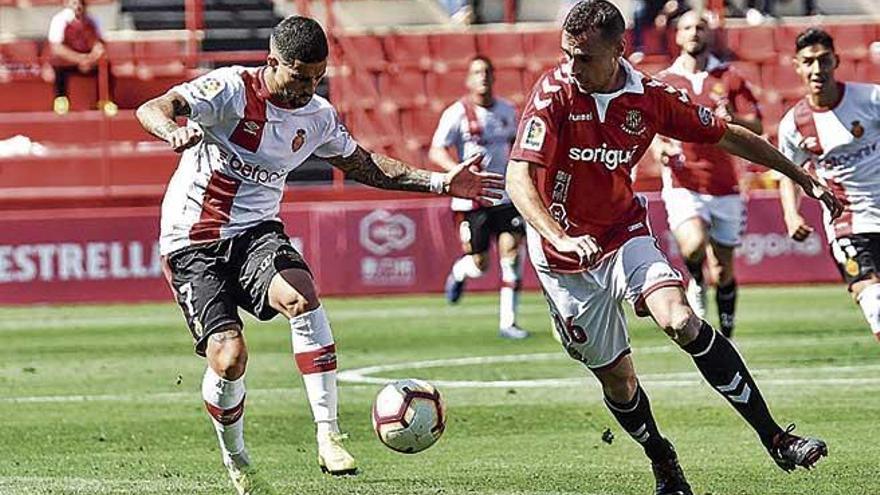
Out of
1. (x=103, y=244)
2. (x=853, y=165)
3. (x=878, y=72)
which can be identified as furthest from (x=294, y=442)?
(x=878, y=72)

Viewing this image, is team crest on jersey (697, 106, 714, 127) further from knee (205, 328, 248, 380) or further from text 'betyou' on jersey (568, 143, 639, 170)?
knee (205, 328, 248, 380)

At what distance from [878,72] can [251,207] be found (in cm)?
1835

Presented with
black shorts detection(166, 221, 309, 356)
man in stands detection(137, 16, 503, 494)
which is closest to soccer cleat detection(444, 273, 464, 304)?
man in stands detection(137, 16, 503, 494)

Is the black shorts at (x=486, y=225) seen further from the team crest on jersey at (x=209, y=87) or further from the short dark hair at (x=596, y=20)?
the short dark hair at (x=596, y=20)

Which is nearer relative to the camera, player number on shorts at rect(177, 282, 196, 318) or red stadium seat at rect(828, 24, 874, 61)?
player number on shorts at rect(177, 282, 196, 318)

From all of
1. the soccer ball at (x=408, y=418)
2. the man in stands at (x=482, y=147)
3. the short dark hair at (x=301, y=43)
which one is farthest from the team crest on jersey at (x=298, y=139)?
the man in stands at (x=482, y=147)

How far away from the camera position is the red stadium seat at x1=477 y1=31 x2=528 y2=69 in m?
25.5

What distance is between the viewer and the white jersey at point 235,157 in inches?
335

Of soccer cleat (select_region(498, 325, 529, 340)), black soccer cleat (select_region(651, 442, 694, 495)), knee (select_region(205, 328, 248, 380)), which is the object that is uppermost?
knee (select_region(205, 328, 248, 380))

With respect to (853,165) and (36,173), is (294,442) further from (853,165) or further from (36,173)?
(36,173)

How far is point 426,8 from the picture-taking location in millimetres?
28484

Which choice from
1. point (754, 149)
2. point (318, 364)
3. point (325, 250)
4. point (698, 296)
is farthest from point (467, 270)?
point (754, 149)

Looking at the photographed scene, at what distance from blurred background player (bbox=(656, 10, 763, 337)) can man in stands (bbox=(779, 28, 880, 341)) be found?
278cm

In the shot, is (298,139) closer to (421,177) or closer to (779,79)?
(421,177)
